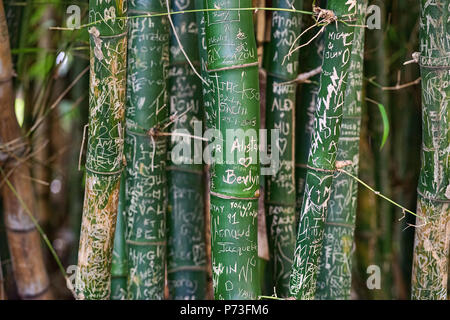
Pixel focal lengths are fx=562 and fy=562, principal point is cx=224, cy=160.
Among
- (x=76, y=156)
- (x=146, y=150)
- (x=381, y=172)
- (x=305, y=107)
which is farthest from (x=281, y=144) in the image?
(x=76, y=156)

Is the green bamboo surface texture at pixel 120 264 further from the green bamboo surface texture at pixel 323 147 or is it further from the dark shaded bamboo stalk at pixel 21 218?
the green bamboo surface texture at pixel 323 147

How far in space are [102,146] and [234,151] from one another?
21cm

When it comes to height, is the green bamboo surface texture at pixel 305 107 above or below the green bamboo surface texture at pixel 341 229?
above

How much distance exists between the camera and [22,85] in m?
1.44

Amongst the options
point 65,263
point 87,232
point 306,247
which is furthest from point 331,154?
point 65,263

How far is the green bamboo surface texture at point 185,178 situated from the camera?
3.51 ft

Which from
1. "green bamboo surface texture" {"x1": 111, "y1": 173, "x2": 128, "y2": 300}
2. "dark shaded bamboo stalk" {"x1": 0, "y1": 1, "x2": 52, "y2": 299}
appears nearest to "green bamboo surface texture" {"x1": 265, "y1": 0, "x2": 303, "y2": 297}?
"green bamboo surface texture" {"x1": 111, "y1": 173, "x2": 128, "y2": 300}

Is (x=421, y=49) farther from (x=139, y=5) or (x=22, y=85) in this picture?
(x=22, y=85)

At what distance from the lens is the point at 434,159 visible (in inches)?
37.0

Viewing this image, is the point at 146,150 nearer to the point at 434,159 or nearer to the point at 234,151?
the point at 234,151

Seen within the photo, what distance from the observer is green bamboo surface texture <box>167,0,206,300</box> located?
42.1 inches

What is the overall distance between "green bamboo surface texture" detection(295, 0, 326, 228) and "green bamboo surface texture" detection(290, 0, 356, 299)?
24 centimetres

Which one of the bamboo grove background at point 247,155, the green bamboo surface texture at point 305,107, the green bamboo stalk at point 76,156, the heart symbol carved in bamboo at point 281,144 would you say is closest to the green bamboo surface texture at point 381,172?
the bamboo grove background at point 247,155

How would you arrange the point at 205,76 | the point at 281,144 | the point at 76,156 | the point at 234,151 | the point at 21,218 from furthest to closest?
the point at 76,156 < the point at 21,218 < the point at 281,144 < the point at 205,76 < the point at 234,151
